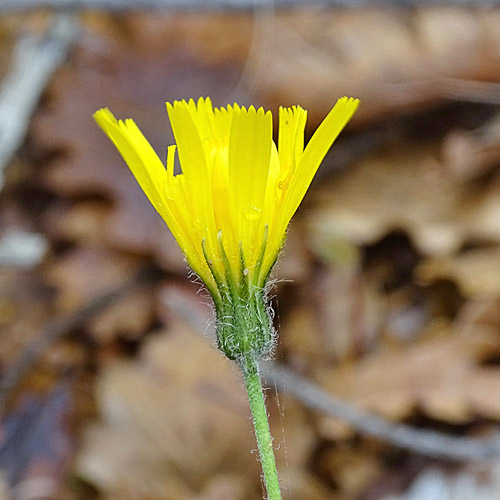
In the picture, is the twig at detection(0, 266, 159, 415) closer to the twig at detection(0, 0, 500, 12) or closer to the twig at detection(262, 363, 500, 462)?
the twig at detection(262, 363, 500, 462)

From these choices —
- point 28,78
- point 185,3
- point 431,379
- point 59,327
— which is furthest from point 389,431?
point 28,78

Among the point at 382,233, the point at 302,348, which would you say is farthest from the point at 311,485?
the point at 382,233

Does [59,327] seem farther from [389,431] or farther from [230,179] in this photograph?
[230,179]

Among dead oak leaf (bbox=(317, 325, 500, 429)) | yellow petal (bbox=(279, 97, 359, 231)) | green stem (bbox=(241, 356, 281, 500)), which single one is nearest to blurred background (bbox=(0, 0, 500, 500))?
dead oak leaf (bbox=(317, 325, 500, 429))

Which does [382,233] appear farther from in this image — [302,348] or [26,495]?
[26,495]

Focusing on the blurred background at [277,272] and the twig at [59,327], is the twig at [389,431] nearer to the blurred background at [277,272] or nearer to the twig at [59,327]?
the blurred background at [277,272]

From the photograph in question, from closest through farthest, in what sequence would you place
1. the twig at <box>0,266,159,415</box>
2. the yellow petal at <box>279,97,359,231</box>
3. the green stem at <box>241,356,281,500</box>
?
the yellow petal at <box>279,97,359,231</box> < the green stem at <box>241,356,281,500</box> < the twig at <box>0,266,159,415</box>
